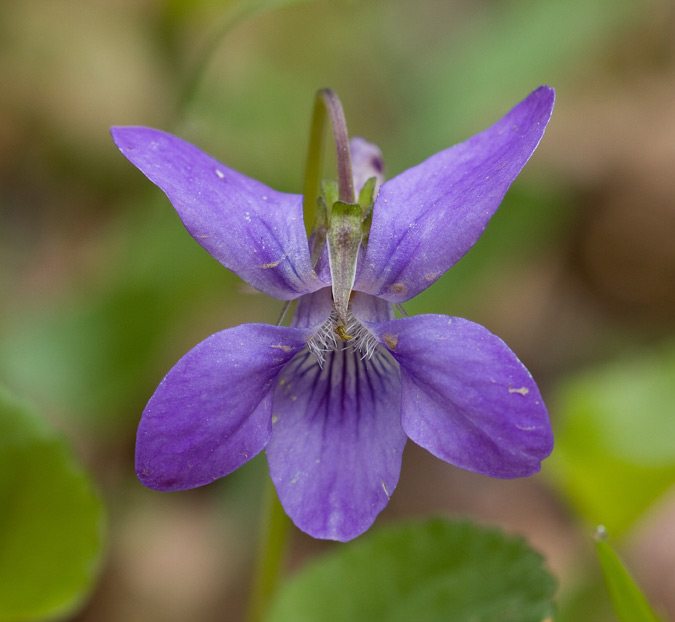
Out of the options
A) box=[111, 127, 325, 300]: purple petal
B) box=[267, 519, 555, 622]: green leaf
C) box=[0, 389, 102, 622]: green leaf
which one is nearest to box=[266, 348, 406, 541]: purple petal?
box=[111, 127, 325, 300]: purple petal

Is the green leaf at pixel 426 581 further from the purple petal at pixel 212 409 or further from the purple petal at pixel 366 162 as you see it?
the purple petal at pixel 366 162

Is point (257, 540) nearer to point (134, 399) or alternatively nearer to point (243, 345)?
point (134, 399)

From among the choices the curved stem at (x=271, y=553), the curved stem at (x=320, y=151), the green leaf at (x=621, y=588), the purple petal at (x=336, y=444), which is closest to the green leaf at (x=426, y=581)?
the curved stem at (x=271, y=553)

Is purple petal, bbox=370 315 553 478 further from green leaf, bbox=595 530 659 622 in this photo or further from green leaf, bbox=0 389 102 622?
green leaf, bbox=0 389 102 622

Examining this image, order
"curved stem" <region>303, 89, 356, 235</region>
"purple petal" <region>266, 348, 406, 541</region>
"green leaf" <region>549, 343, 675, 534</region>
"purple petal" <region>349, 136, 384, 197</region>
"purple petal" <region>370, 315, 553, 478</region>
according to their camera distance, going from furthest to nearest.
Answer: "green leaf" <region>549, 343, 675, 534</region> → "purple petal" <region>349, 136, 384, 197</region> → "curved stem" <region>303, 89, 356, 235</region> → "purple petal" <region>266, 348, 406, 541</region> → "purple petal" <region>370, 315, 553, 478</region>

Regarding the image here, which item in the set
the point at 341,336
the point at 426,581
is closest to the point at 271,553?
the point at 426,581

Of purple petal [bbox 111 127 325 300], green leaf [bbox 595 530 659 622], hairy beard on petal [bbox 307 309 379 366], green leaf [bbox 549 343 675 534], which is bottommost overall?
green leaf [bbox 549 343 675 534]

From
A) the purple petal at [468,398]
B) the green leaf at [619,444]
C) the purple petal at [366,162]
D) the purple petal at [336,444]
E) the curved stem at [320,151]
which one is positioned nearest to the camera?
the purple petal at [468,398]

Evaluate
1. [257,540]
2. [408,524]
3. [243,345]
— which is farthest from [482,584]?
[257,540]

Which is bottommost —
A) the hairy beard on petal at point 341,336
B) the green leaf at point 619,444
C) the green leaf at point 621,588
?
the green leaf at point 619,444
